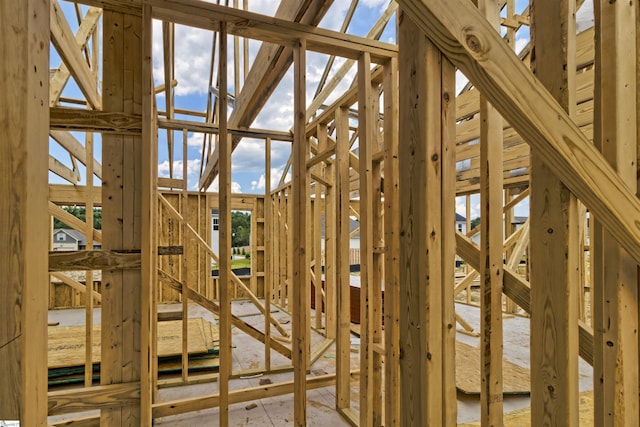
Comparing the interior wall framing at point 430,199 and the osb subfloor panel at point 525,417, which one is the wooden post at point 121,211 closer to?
the interior wall framing at point 430,199

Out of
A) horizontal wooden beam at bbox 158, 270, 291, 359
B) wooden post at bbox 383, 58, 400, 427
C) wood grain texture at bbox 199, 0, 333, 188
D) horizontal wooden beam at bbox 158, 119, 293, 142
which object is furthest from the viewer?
horizontal wooden beam at bbox 158, 119, 293, 142

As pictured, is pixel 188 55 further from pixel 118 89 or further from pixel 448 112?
pixel 448 112

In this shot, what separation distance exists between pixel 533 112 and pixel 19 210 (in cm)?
140

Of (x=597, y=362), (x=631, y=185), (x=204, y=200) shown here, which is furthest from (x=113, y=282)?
(x=204, y=200)

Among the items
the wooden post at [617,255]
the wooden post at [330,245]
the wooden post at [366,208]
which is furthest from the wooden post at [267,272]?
the wooden post at [617,255]

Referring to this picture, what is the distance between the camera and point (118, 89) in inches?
80.4

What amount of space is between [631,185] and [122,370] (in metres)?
2.71

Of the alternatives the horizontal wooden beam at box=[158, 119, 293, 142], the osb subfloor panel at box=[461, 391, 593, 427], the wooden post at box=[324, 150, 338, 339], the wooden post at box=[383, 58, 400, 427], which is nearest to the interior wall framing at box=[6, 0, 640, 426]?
A: the wooden post at box=[383, 58, 400, 427]

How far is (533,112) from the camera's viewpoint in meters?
0.92

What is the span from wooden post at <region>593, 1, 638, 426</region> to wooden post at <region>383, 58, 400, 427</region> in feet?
4.37

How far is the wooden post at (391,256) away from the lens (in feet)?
7.95

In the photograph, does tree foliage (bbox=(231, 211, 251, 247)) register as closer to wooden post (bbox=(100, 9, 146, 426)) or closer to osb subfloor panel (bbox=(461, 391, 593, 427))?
wooden post (bbox=(100, 9, 146, 426))

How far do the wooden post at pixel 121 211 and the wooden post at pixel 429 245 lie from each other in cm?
175

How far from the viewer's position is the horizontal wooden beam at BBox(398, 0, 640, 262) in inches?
35.9
